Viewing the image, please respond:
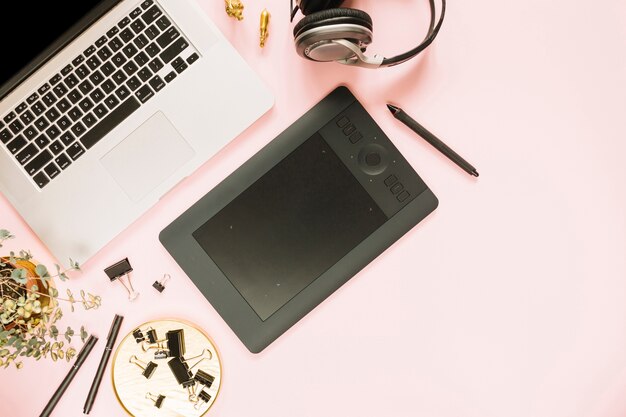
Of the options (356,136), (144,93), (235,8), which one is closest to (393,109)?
(356,136)

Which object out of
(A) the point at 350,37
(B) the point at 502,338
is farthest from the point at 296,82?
(B) the point at 502,338

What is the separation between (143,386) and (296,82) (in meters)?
0.59

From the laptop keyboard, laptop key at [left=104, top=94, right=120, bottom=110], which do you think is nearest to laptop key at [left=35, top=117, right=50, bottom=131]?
the laptop keyboard

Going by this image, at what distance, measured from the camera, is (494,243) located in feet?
2.97

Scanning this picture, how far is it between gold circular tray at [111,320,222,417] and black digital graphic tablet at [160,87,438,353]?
7 centimetres

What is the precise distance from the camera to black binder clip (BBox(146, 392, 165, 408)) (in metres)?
0.87

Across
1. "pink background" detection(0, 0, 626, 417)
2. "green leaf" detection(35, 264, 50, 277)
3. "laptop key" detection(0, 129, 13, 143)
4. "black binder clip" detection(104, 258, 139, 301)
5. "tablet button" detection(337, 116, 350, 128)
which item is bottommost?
"pink background" detection(0, 0, 626, 417)

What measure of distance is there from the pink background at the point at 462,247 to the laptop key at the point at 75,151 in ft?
0.50

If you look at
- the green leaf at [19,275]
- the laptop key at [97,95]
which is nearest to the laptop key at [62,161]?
the laptop key at [97,95]

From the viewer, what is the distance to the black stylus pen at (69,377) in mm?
878

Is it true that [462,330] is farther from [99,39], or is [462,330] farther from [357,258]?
[99,39]

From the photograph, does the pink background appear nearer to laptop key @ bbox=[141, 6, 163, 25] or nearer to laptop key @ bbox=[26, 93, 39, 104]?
laptop key @ bbox=[141, 6, 163, 25]

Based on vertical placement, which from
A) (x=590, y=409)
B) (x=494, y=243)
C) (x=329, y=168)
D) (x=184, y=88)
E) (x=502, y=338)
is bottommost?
(x=590, y=409)

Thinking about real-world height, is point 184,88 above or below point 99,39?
below
